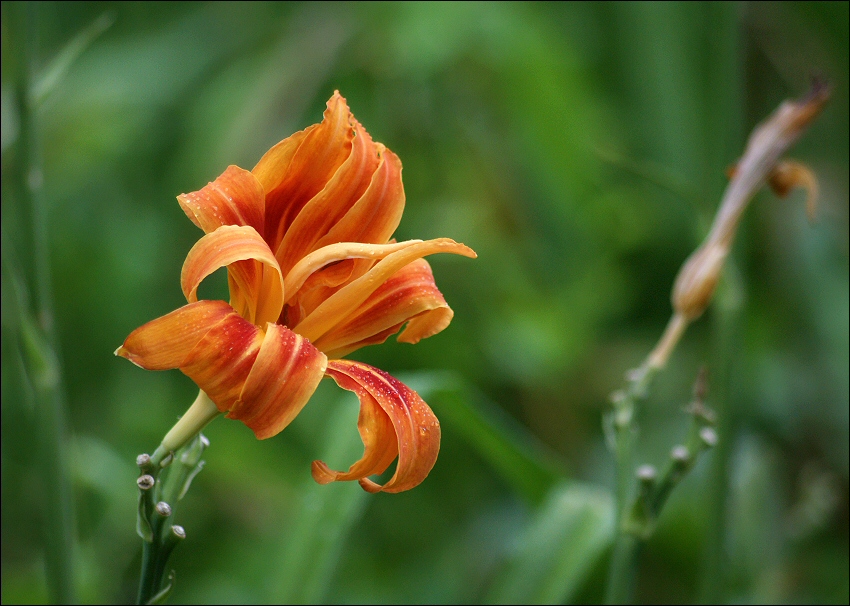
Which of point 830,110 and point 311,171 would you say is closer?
point 311,171

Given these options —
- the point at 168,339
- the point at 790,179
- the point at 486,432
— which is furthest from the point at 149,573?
the point at 790,179

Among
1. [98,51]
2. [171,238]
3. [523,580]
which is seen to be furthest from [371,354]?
[98,51]

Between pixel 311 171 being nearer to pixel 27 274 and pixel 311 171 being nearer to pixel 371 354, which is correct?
pixel 27 274

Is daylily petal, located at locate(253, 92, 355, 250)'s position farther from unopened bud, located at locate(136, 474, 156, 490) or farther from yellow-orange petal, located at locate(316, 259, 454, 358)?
unopened bud, located at locate(136, 474, 156, 490)

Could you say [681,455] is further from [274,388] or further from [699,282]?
[274,388]

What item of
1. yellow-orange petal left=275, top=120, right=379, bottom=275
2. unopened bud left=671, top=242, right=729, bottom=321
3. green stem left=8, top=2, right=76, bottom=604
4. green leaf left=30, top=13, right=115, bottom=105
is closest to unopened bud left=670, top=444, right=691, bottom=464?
unopened bud left=671, top=242, right=729, bottom=321

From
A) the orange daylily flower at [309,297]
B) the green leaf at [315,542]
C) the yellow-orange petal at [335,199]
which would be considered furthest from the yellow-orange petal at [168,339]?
the green leaf at [315,542]
